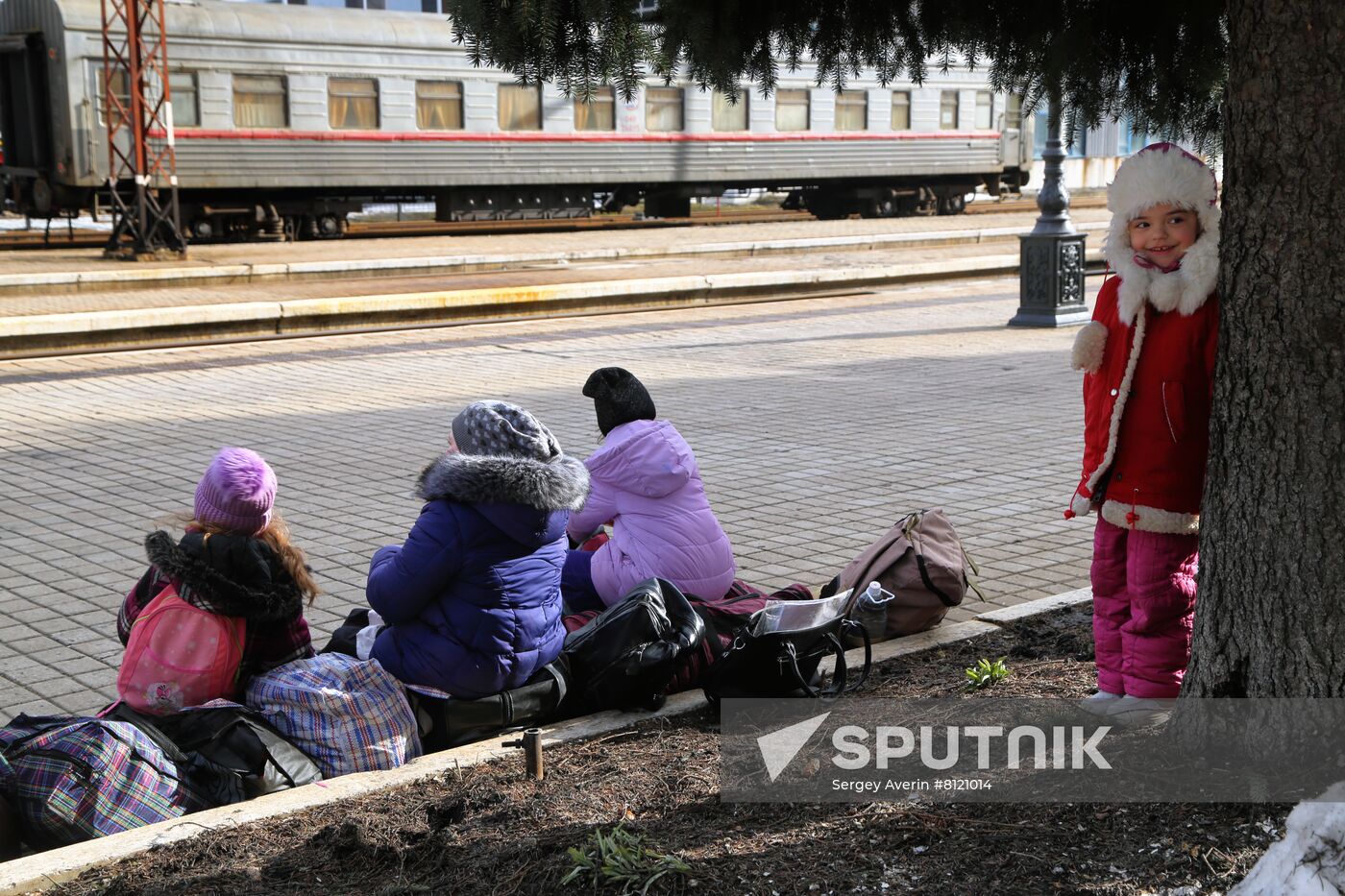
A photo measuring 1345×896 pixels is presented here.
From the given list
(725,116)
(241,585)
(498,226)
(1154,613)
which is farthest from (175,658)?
(725,116)

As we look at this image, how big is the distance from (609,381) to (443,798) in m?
1.87

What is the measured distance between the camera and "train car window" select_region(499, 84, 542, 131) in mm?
25219

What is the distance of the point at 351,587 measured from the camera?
19.4 feet

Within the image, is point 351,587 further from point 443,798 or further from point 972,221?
point 972,221

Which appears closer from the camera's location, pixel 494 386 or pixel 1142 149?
pixel 1142 149

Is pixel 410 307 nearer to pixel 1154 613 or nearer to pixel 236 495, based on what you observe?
pixel 236 495

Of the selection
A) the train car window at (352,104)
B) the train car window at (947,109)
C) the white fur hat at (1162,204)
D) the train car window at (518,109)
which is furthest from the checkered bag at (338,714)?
the train car window at (947,109)

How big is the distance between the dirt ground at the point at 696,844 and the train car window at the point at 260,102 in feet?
68.1

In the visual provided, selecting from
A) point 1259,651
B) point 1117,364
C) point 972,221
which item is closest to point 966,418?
point 1117,364

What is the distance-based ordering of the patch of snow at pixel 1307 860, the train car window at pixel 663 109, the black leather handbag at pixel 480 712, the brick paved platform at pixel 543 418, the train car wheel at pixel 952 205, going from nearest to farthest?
the patch of snow at pixel 1307 860 < the black leather handbag at pixel 480 712 < the brick paved platform at pixel 543 418 < the train car window at pixel 663 109 < the train car wheel at pixel 952 205

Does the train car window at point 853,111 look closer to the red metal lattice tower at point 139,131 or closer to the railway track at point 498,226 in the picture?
the railway track at point 498,226

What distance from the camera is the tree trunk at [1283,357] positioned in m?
2.90

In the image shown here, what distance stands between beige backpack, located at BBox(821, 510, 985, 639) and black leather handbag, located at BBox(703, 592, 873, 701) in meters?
0.63

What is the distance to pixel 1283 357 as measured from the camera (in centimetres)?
297
